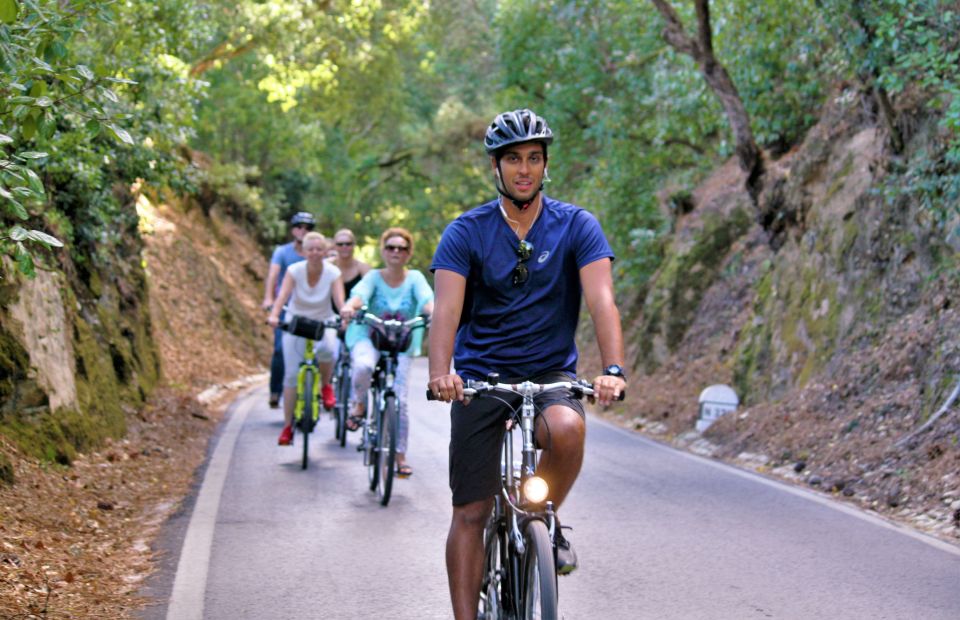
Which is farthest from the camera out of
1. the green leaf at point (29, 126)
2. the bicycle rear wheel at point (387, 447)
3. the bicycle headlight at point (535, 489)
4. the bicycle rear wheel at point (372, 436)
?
the bicycle rear wheel at point (372, 436)

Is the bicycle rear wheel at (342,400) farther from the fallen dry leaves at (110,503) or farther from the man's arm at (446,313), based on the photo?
the man's arm at (446,313)

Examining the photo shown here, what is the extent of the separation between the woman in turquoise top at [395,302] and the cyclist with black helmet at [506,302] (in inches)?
212

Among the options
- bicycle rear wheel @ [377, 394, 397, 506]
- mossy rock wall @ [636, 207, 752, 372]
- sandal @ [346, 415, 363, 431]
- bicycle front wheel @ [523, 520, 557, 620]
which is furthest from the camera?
mossy rock wall @ [636, 207, 752, 372]

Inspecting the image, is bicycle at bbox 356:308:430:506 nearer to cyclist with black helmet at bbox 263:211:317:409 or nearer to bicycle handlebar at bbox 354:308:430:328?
bicycle handlebar at bbox 354:308:430:328

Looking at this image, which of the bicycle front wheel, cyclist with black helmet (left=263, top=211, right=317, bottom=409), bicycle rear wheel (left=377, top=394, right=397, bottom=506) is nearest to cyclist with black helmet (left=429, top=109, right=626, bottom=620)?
the bicycle front wheel

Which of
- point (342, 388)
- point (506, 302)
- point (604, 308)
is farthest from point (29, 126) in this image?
point (342, 388)

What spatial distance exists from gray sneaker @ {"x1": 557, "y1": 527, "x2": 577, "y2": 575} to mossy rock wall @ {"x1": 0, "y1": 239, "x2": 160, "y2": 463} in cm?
552

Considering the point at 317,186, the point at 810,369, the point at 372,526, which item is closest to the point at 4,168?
the point at 372,526

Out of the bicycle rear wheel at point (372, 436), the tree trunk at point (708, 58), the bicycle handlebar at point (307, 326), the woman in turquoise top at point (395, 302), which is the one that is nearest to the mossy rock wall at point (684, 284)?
the tree trunk at point (708, 58)

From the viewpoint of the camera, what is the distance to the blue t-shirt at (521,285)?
192 inches

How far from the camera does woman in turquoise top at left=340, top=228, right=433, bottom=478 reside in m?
10.4

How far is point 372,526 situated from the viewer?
8594mm

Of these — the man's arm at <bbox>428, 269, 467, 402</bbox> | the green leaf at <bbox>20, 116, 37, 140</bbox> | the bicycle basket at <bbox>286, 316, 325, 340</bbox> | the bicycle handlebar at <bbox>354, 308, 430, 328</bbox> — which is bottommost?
the bicycle basket at <bbox>286, 316, 325, 340</bbox>

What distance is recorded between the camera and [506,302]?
491 centimetres
